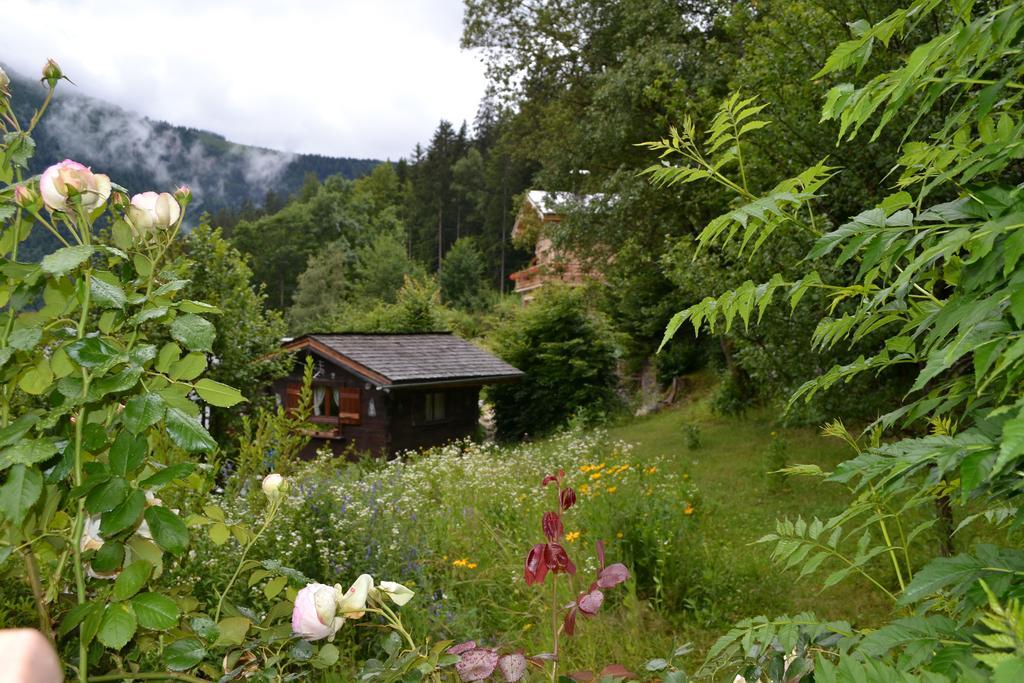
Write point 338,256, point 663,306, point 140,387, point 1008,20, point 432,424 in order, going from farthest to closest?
point 338,256
point 663,306
point 432,424
point 140,387
point 1008,20

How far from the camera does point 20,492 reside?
1.38 metres

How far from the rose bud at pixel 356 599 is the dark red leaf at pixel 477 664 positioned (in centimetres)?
24

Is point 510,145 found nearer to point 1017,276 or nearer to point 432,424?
point 432,424

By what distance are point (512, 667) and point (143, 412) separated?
91cm

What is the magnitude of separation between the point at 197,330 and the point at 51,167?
46 centimetres

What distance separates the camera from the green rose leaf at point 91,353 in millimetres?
1418

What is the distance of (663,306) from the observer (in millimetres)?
18609

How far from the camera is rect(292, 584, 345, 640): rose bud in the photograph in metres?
1.45

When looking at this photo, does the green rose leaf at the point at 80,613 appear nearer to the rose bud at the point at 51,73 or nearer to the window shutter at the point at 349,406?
the rose bud at the point at 51,73

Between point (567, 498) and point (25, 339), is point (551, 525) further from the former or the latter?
point (25, 339)

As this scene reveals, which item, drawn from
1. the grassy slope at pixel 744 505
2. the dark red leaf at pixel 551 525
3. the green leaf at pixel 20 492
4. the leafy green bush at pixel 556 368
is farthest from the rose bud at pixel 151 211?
the leafy green bush at pixel 556 368

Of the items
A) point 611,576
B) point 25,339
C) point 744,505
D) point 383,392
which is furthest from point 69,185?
point 383,392

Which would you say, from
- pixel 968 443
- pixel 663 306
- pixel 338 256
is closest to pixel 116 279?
pixel 968 443

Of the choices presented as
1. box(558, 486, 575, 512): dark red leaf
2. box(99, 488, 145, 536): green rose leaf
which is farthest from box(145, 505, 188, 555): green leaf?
box(558, 486, 575, 512): dark red leaf
